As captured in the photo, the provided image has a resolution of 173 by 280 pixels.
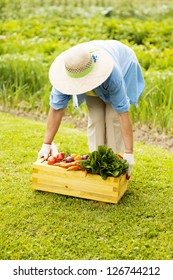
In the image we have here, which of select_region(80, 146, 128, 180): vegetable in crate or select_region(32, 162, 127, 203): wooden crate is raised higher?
select_region(80, 146, 128, 180): vegetable in crate

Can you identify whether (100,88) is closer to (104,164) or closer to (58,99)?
(58,99)

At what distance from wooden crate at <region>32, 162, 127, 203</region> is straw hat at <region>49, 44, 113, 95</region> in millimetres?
587

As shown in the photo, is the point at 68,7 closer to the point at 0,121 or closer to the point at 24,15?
the point at 24,15

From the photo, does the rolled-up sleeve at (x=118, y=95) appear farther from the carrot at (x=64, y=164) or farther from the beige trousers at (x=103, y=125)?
the carrot at (x=64, y=164)

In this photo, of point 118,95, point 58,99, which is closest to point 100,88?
point 118,95

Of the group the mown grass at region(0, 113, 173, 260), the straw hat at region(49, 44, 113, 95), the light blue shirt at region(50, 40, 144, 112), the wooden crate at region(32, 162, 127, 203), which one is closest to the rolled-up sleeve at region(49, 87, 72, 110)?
the light blue shirt at region(50, 40, 144, 112)

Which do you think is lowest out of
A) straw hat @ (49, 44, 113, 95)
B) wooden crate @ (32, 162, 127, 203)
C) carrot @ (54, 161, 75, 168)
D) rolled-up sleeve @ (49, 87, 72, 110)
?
wooden crate @ (32, 162, 127, 203)

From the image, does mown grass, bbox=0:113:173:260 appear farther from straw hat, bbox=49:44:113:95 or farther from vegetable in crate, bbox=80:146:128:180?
straw hat, bbox=49:44:113:95

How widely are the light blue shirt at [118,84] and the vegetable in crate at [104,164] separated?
298mm

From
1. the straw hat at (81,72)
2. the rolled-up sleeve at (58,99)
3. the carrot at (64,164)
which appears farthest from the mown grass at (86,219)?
the straw hat at (81,72)

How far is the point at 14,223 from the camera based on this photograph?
3.11 m

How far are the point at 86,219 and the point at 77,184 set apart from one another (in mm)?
276

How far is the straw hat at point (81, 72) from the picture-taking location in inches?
117

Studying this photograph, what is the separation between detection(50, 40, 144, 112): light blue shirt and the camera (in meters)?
3.11
